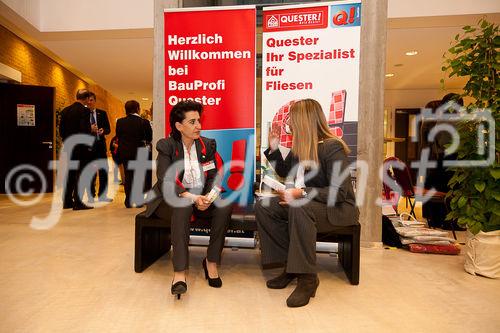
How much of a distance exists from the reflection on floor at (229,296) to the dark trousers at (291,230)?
0.22m

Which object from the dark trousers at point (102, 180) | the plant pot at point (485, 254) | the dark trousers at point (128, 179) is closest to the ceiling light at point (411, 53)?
the plant pot at point (485, 254)

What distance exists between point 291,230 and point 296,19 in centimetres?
194

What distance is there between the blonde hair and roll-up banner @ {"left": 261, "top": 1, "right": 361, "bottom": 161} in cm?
73

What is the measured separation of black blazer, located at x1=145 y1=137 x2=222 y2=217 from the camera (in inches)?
96.1

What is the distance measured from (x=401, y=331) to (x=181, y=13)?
9.58 feet

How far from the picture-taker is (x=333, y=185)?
226 centimetres

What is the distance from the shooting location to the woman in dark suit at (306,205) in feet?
7.11

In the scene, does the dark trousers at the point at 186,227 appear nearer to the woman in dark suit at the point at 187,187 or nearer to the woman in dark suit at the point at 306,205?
the woman in dark suit at the point at 187,187

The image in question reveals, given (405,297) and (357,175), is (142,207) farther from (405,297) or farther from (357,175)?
(405,297)

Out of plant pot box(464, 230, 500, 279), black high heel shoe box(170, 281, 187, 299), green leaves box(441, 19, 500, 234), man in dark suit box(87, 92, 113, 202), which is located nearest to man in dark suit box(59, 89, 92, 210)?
man in dark suit box(87, 92, 113, 202)

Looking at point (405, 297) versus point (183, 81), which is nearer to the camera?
point (405, 297)

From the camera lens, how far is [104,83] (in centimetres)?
1127

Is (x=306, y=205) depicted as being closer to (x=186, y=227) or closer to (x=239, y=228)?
(x=239, y=228)

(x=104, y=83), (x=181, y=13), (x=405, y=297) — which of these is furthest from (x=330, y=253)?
(x=104, y=83)
